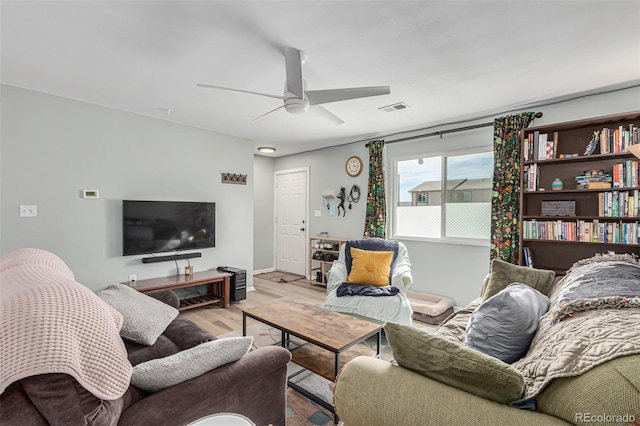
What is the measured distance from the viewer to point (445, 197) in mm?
4086

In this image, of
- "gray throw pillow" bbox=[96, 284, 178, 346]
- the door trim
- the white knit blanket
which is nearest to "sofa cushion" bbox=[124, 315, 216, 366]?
"gray throw pillow" bbox=[96, 284, 178, 346]

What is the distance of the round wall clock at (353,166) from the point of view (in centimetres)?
495

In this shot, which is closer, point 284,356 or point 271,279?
point 284,356

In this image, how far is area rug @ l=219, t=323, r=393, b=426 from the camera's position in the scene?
189cm

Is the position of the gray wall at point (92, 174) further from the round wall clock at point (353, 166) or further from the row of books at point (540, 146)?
the row of books at point (540, 146)

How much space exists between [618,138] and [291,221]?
4824 millimetres

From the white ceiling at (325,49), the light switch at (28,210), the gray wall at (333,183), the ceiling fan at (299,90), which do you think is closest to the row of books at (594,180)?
the white ceiling at (325,49)

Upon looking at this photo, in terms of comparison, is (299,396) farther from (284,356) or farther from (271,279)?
(271,279)

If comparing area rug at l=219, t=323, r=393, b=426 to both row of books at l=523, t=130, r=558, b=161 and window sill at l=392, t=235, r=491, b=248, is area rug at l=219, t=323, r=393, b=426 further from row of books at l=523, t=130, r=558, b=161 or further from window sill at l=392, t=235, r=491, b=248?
row of books at l=523, t=130, r=558, b=161

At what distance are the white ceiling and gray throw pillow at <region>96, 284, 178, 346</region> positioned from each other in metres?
1.77

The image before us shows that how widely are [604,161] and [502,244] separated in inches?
46.4

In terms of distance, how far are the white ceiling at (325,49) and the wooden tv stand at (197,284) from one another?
2.05 metres

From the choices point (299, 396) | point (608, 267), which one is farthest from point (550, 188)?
point (299, 396)

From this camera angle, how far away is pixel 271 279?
224 inches
